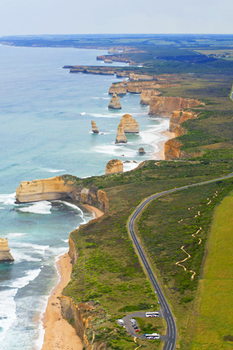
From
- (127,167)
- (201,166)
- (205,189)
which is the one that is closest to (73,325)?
(205,189)

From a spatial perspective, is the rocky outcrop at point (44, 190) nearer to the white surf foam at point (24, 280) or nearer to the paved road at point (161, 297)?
the paved road at point (161, 297)

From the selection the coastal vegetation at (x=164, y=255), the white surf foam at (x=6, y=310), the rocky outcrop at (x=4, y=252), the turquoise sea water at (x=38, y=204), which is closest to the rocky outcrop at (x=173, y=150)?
the turquoise sea water at (x=38, y=204)

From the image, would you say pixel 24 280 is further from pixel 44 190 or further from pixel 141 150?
pixel 141 150

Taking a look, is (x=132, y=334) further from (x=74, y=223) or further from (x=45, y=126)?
(x=45, y=126)

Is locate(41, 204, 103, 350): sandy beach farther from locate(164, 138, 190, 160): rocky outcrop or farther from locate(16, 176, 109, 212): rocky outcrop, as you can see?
locate(164, 138, 190, 160): rocky outcrop

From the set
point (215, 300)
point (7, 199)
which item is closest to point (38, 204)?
point (7, 199)

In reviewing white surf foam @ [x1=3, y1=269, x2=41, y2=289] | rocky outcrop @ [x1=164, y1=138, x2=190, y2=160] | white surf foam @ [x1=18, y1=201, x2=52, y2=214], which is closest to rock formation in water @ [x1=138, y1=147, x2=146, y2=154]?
rocky outcrop @ [x1=164, y1=138, x2=190, y2=160]
